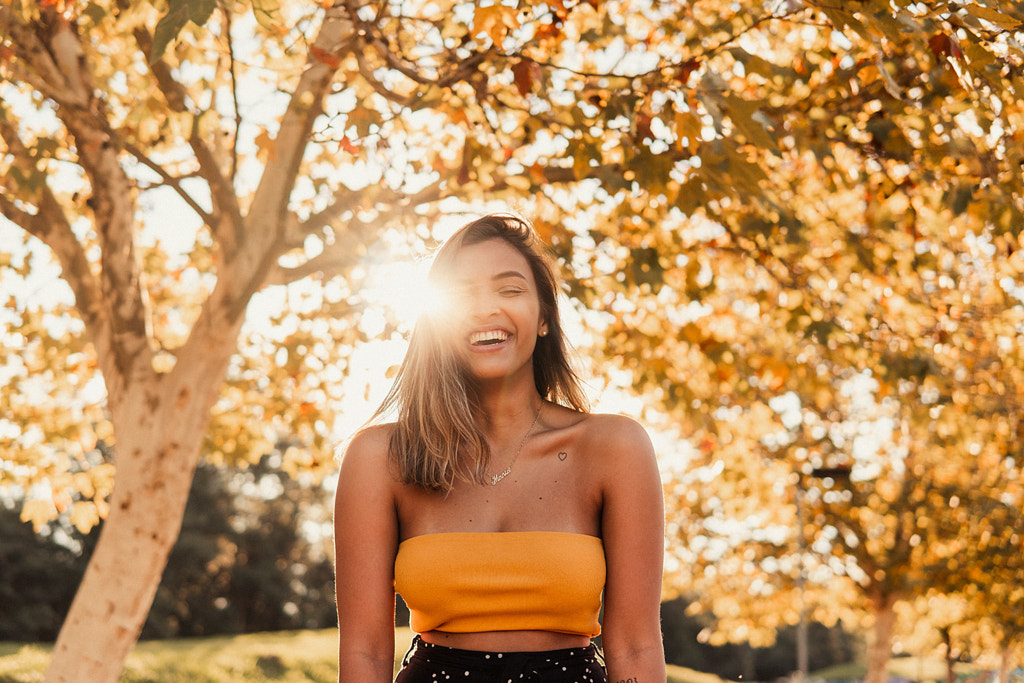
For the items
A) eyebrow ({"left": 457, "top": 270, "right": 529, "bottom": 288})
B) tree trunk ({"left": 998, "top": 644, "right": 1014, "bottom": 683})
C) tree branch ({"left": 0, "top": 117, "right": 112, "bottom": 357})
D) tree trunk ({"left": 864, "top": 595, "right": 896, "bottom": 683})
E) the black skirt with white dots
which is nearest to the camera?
the black skirt with white dots

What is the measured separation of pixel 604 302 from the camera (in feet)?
26.8

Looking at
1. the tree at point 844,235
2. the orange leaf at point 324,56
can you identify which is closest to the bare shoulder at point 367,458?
the tree at point 844,235

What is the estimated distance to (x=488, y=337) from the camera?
9.29 feet

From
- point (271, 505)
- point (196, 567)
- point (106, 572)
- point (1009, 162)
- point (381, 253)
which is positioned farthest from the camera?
point (271, 505)

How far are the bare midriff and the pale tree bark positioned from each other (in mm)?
3872

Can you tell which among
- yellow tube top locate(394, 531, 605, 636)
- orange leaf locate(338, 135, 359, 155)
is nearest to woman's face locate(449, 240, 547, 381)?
yellow tube top locate(394, 531, 605, 636)

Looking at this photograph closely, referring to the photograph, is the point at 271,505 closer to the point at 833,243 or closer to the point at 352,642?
the point at 833,243

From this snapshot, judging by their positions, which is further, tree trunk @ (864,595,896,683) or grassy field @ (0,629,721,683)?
tree trunk @ (864,595,896,683)

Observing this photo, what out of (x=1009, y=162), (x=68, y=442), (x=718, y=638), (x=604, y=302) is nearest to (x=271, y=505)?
(x=718, y=638)

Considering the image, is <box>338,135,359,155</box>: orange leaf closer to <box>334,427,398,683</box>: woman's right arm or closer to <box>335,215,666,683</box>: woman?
<box>335,215,666,683</box>: woman

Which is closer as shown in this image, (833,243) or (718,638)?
(833,243)

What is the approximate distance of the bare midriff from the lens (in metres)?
2.52

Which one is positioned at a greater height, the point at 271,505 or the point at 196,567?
the point at 271,505

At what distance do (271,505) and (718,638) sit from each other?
26.6 meters
